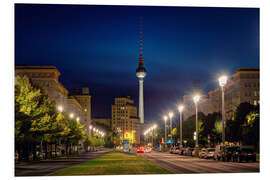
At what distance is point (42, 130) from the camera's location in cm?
6906

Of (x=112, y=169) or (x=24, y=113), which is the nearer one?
(x=112, y=169)

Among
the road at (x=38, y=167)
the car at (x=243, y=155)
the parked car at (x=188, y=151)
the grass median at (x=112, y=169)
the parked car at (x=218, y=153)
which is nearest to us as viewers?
the grass median at (x=112, y=169)

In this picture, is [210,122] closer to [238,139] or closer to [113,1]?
[238,139]

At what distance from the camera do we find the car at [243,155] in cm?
5900

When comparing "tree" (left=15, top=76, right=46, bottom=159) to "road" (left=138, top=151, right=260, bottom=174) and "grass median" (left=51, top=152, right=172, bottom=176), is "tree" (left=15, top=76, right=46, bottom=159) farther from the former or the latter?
"road" (left=138, top=151, right=260, bottom=174)

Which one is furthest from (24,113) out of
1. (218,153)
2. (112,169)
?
(218,153)

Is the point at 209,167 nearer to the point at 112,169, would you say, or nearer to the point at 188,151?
the point at 112,169

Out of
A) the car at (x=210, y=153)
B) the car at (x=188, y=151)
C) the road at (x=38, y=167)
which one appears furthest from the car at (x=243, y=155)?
the car at (x=188, y=151)

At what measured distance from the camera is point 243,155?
59.1m

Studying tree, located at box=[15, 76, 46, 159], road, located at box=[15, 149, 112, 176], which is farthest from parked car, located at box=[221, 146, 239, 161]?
tree, located at box=[15, 76, 46, 159]

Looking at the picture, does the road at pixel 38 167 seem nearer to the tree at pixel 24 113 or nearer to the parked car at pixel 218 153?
the tree at pixel 24 113
